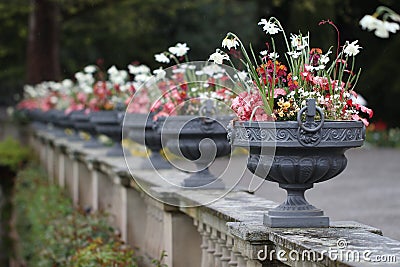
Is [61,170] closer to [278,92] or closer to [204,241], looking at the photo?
[204,241]

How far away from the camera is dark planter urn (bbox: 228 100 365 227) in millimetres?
4066

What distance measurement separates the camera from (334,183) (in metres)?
14.0

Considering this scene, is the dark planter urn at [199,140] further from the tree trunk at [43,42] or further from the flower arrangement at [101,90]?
the tree trunk at [43,42]

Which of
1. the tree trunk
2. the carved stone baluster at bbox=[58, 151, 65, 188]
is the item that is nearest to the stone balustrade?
the carved stone baluster at bbox=[58, 151, 65, 188]

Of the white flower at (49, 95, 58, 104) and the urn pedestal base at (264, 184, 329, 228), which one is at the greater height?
the white flower at (49, 95, 58, 104)

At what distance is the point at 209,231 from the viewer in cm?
556

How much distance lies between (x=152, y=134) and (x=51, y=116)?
9.68 meters

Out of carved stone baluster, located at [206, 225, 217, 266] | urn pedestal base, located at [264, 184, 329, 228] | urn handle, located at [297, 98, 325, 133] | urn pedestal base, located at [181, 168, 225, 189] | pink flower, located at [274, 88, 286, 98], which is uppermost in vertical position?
pink flower, located at [274, 88, 286, 98]

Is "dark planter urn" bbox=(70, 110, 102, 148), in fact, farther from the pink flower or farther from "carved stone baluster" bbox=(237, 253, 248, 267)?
the pink flower

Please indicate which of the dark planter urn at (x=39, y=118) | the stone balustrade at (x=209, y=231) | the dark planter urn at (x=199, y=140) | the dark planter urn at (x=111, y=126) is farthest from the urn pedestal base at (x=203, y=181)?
the dark planter urn at (x=39, y=118)

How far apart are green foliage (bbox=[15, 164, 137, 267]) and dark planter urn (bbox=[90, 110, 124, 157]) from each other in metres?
0.84

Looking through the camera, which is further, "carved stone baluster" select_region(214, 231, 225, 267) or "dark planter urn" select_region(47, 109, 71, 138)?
"dark planter urn" select_region(47, 109, 71, 138)

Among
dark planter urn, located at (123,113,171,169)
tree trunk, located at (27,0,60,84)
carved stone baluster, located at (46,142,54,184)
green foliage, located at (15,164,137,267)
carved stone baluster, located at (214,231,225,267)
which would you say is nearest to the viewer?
carved stone baluster, located at (214,231,225,267)

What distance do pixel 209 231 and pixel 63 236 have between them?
10.4ft
